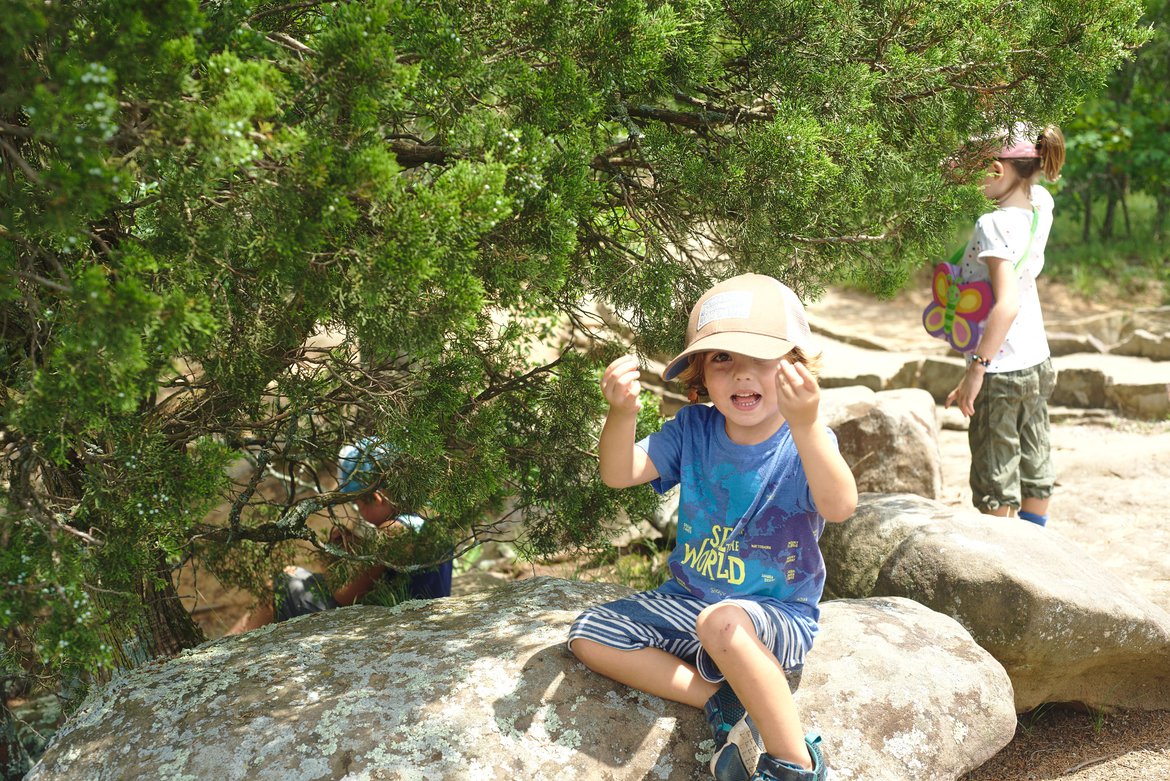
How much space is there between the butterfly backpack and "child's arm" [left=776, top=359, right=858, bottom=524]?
6.22ft

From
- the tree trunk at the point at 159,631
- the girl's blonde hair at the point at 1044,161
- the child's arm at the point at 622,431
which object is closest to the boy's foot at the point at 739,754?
the child's arm at the point at 622,431

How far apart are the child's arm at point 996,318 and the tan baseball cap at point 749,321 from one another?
5.18 feet

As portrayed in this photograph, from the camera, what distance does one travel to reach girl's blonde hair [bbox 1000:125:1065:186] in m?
4.01

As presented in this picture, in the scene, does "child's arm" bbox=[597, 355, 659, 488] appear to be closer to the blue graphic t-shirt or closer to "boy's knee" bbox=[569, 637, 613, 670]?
the blue graphic t-shirt

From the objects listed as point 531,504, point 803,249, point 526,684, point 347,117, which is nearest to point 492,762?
point 526,684

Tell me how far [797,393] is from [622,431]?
1.59 ft

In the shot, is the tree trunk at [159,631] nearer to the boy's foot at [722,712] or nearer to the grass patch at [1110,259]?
the boy's foot at [722,712]

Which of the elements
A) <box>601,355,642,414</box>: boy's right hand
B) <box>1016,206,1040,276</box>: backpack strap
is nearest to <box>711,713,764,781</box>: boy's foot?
<box>601,355,642,414</box>: boy's right hand

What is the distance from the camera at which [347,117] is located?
2.03m

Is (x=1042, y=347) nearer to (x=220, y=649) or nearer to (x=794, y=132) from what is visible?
(x=794, y=132)

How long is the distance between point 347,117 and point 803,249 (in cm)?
157

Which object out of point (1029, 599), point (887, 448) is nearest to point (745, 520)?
point (1029, 599)

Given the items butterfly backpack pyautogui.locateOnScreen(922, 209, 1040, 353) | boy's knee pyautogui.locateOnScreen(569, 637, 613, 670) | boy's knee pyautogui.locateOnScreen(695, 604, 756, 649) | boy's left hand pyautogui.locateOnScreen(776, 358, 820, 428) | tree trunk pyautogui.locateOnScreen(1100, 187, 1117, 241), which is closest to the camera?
boy's left hand pyautogui.locateOnScreen(776, 358, 820, 428)

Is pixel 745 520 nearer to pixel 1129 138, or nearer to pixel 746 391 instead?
pixel 746 391
